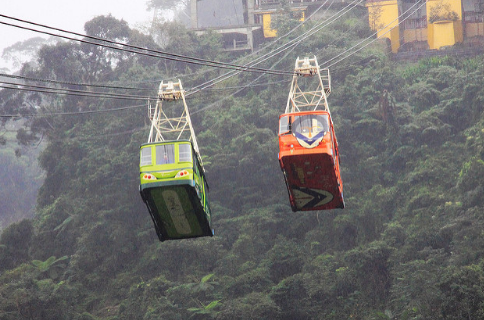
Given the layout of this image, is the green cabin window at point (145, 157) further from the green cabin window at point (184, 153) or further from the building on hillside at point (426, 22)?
the building on hillside at point (426, 22)

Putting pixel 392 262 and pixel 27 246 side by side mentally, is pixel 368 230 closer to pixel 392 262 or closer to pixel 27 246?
pixel 392 262

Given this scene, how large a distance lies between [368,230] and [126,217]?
47.6ft

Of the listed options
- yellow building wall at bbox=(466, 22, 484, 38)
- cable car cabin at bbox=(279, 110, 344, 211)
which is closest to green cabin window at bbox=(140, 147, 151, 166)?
cable car cabin at bbox=(279, 110, 344, 211)

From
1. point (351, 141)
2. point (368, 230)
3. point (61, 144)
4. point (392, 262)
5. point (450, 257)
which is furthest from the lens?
point (61, 144)

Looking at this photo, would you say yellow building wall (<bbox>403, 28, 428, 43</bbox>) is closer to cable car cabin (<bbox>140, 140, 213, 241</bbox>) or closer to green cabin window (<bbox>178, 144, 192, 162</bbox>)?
cable car cabin (<bbox>140, 140, 213, 241</bbox>)

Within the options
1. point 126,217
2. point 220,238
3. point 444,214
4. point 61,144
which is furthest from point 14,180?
point 444,214

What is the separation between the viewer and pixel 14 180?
68.2 m

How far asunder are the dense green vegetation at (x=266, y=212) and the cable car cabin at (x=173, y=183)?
502 inches

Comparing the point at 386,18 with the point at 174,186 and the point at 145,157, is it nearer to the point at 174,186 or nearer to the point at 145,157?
the point at 145,157

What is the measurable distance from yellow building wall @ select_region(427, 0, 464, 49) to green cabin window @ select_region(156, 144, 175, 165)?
35263 millimetres

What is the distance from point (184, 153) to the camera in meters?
17.8

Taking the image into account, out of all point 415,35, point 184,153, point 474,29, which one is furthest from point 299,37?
point 184,153

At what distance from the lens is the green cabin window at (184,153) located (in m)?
17.7

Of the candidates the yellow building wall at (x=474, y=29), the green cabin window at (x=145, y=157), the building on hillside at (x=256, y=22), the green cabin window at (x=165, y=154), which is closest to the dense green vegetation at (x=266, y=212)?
the building on hillside at (x=256, y=22)
